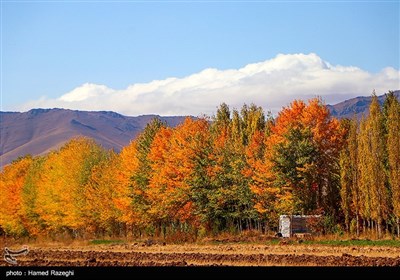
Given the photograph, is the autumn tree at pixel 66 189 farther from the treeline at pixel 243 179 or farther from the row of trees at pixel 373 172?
the row of trees at pixel 373 172

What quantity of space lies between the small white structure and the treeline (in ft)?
4.77

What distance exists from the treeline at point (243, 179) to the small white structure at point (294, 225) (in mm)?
1454

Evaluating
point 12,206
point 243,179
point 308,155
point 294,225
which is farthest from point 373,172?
point 12,206

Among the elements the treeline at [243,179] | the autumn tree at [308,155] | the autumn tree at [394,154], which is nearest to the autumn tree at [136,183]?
the treeline at [243,179]

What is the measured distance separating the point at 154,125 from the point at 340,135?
26.3m

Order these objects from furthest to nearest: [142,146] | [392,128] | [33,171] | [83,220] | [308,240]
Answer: [33,171] → [83,220] → [142,146] → [392,128] → [308,240]

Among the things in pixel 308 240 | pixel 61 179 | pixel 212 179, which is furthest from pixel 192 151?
pixel 61 179

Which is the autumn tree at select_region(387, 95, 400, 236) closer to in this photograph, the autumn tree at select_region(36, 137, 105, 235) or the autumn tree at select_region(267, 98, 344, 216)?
the autumn tree at select_region(267, 98, 344, 216)

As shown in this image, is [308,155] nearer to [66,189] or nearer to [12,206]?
[66,189]

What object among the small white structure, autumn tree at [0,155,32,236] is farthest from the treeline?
autumn tree at [0,155,32,236]

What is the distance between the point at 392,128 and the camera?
62000mm

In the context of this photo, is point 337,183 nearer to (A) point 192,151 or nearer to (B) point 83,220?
(A) point 192,151

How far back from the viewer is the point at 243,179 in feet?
232

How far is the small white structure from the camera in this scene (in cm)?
6351
